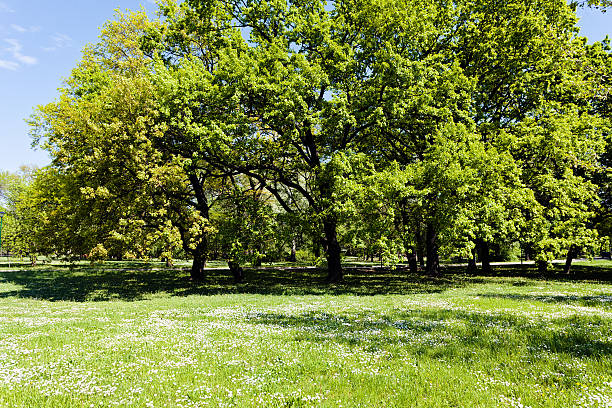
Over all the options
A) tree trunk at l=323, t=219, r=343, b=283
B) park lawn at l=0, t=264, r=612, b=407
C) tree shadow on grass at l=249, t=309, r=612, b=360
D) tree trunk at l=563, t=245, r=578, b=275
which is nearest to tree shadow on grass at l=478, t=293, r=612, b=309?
park lawn at l=0, t=264, r=612, b=407

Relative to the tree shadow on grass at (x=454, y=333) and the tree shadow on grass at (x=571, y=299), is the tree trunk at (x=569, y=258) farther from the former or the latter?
the tree shadow on grass at (x=454, y=333)

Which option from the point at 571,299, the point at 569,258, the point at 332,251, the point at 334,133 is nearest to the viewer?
the point at 571,299

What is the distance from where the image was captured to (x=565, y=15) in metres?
24.4

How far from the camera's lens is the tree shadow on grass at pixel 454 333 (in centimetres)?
754

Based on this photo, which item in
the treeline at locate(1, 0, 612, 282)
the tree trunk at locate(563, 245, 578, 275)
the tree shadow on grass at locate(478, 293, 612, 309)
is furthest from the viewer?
the tree trunk at locate(563, 245, 578, 275)

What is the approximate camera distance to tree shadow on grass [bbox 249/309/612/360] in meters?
7.54

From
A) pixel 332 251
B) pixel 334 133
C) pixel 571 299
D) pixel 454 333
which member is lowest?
pixel 571 299

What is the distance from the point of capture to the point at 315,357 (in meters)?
7.39

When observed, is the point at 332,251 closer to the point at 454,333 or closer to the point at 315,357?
the point at 454,333

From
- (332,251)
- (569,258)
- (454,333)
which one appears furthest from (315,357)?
(569,258)

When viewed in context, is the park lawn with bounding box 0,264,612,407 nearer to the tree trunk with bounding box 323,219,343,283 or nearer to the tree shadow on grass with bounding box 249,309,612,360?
the tree shadow on grass with bounding box 249,309,612,360

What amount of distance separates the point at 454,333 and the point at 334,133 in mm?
17555

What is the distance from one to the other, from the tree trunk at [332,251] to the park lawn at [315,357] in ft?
35.6

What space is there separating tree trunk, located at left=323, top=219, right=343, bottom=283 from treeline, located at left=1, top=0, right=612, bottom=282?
0.21m
